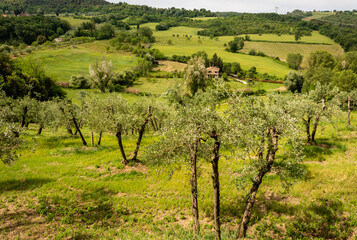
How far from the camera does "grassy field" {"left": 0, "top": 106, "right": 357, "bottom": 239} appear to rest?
1672 cm

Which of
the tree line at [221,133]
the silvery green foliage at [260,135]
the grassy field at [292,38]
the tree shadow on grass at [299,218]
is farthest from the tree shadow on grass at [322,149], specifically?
the grassy field at [292,38]

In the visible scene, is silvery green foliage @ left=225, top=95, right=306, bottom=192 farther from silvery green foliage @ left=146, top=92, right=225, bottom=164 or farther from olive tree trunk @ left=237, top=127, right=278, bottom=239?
silvery green foliage @ left=146, top=92, right=225, bottom=164

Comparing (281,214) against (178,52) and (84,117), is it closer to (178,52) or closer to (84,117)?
(84,117)

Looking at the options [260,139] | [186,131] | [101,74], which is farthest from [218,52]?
[186,131]

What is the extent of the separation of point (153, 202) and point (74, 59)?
139109 mm

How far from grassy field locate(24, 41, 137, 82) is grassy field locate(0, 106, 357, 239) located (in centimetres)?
9169

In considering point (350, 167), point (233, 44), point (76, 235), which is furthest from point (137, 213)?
point (233, 44)

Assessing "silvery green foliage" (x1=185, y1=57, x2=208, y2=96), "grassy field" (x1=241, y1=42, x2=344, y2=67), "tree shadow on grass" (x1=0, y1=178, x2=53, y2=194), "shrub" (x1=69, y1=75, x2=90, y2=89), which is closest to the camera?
"tree shadow on grass" (x1=0, y1=178, x2=53, y2=194)

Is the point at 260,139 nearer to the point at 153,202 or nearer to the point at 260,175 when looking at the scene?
the point at 260,175

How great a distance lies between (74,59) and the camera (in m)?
131

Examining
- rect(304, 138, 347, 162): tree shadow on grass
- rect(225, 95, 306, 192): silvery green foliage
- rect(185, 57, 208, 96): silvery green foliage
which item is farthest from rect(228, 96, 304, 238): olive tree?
rect(185, 57, 208, 96): silvery green foliage

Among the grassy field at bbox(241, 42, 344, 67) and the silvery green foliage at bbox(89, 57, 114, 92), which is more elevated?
the grassy field at bbox(241, 42, 344, 67)

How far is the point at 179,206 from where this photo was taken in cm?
2020

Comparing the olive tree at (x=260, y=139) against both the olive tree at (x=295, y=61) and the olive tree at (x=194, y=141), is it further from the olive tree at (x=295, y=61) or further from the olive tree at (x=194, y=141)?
the olive tree at (x=295, y=61)
